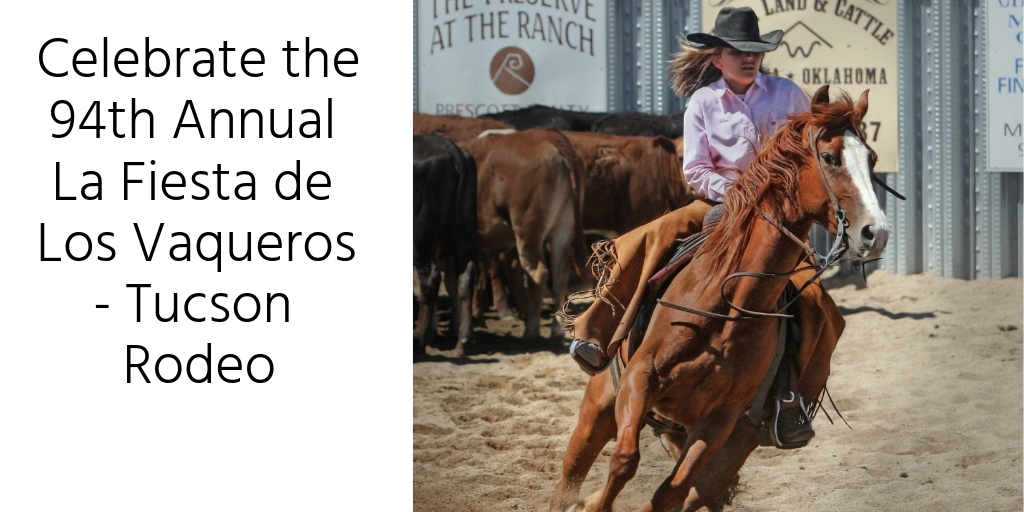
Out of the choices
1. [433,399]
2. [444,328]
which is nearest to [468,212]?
[444,328]

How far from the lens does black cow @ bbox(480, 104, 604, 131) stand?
6652mm

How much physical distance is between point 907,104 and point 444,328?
10.9 feet

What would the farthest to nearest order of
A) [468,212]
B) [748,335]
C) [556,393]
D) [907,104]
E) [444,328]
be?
[444,328], [468,212], [556,393], [907,104], [748,335]

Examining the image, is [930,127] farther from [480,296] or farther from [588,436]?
[480,296]

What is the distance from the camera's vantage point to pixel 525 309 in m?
6.73

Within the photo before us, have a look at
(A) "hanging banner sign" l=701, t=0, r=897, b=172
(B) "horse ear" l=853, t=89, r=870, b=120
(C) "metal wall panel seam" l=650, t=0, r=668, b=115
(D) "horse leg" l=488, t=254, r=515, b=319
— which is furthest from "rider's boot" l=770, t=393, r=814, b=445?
(D) "horse leg" l=488, t=254, r=515, b=319

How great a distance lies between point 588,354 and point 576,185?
3287 millimetres

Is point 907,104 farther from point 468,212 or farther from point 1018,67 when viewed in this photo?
point 468,212

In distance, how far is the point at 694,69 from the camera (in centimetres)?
355

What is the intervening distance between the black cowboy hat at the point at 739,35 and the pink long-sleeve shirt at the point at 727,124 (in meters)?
Answer: 0.13

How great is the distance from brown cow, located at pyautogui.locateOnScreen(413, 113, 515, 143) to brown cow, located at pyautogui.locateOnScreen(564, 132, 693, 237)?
0.54 m

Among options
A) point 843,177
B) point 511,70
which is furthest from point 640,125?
point 843,177

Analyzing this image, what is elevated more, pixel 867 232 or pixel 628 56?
pixel 628 56

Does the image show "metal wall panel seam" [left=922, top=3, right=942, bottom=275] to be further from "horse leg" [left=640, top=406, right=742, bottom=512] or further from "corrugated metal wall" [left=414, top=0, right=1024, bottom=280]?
"horse leg" [left=640, top=406, right=742, bottom=512]
